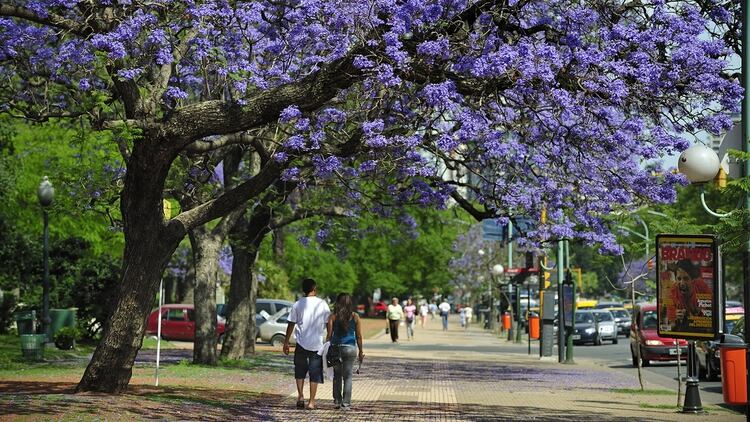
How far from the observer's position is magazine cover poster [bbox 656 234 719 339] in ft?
50.7

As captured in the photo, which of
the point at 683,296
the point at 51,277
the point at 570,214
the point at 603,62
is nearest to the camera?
the point at 603,62

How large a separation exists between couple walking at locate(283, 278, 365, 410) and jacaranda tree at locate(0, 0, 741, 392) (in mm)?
1856

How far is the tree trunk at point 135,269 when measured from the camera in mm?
14734

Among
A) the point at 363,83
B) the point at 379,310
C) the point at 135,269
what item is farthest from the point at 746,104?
the point at 379,310

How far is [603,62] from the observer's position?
1316 centimetres

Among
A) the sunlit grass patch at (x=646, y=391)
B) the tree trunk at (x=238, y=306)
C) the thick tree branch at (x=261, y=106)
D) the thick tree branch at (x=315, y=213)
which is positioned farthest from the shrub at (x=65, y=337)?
the thick tree branch at (x=261, y=106)

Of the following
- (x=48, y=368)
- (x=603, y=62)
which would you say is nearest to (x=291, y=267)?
(x=48, y=368)

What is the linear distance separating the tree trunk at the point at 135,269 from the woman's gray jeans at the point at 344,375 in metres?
2.70

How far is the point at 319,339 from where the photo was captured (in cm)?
1544

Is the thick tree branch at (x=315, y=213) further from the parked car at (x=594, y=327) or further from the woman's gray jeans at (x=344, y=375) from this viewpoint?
the parked car at (x=594, y=327)

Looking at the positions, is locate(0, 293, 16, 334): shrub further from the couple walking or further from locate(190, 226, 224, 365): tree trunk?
the couple walking

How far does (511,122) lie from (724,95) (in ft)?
13.5

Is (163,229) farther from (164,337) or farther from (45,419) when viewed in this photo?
(164,337)

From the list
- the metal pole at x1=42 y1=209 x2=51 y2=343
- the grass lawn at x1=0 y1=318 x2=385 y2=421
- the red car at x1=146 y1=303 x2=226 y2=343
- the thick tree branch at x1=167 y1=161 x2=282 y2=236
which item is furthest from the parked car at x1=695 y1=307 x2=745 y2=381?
the red car at x1=146 y1=303 x2=226 y2=343
